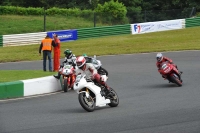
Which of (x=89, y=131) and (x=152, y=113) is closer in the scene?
(x=89, y=131)

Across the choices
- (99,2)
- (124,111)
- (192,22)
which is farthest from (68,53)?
(99,2)

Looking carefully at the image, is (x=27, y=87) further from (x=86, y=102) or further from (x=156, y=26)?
(x=156, y=26)

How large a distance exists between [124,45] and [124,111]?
22260 mm

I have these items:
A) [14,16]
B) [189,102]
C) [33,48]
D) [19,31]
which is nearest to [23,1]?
[14,16]

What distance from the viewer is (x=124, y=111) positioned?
12.2 meters

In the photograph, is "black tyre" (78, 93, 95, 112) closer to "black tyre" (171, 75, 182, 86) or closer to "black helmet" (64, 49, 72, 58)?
"black tyre" (171, 75, 182, 86)

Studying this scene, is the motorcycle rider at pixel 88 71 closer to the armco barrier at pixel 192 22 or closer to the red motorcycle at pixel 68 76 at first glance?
the red motorcycle at pixel 68 76

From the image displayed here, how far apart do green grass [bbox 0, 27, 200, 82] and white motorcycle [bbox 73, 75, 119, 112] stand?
17261 millimetres

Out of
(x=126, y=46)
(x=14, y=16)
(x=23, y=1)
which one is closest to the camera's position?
(x=126, y=46)

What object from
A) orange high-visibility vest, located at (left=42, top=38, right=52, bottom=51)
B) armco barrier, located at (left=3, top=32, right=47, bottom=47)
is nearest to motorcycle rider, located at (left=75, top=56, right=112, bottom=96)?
orange high-visibility vest, located at (left=42, top=38, right=52, bottom=51)

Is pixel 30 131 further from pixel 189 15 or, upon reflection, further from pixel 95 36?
pixel 189 15

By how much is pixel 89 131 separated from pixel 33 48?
83.8 ft

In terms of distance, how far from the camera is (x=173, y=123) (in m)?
10.2

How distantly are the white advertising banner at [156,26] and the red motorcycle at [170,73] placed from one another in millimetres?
23388
